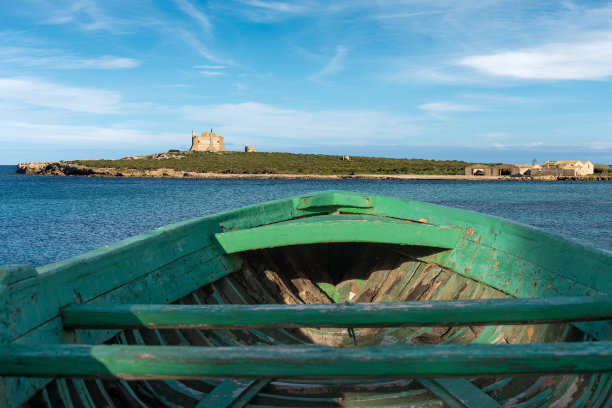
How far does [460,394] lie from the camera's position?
263cm

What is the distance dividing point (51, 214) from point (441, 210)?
107 ft

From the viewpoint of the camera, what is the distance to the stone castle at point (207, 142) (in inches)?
4016

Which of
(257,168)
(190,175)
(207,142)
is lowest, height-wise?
(190,175)

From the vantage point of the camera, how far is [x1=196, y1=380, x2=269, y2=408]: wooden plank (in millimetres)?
2566

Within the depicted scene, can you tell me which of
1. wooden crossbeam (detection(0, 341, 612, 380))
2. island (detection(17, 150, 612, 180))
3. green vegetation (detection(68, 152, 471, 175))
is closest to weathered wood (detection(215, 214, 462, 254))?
wooden crossbeam (detection(0, 341, 612, 380))

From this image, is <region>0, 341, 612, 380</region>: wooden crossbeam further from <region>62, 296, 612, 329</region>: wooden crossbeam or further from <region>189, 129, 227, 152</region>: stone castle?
<region>189, 129, 227, 152</region>: stone castle

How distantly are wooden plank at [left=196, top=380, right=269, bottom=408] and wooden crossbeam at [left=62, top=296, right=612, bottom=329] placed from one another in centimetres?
79

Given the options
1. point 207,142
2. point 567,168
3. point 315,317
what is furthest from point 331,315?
point 207,142

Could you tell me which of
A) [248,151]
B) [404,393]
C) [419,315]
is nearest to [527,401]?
[404,393]

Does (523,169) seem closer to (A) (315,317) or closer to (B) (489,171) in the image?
(B) (489,171)

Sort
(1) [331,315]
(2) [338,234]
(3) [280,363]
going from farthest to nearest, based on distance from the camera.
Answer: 1. (2) [338,234]
2. (1) [331,315]
3. (3) [280,363]

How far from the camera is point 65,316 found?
6.59 ft

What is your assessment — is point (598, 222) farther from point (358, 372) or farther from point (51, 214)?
point (51, 214)

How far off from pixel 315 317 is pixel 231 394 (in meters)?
1.02
